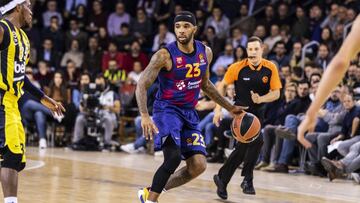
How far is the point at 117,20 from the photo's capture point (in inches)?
774

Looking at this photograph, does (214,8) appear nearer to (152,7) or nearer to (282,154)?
(152,7)

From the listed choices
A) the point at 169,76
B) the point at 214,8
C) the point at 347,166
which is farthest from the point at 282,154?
the point at 214,8

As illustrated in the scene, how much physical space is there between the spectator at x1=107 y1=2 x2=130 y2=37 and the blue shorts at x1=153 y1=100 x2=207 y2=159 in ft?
40.3

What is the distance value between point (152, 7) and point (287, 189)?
1111 cm

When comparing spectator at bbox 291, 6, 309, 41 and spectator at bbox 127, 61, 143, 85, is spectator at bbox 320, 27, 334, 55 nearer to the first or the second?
spectator at bbox 291, 6, 309, 41

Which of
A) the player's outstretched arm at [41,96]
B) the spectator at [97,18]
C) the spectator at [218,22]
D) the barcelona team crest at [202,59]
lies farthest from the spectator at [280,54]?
the player's outstretched arm at [41,96]

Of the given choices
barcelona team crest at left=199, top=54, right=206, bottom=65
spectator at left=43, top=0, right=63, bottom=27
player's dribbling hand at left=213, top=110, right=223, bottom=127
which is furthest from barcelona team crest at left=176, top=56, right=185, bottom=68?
spectator at left=43, top=0, right=63, bottom=27

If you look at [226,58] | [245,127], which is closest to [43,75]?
[226,58]

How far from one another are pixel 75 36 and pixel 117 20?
1.35 m

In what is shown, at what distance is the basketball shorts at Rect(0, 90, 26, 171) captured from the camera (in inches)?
236

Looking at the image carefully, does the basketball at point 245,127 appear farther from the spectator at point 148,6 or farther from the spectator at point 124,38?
the spectator at point 148,6

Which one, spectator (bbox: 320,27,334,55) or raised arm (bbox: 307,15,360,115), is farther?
spectator (bbox: 320,27,334,55)

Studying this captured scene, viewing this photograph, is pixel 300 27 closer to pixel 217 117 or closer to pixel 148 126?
pixel 217 117

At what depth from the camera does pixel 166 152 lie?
7.17 metres
